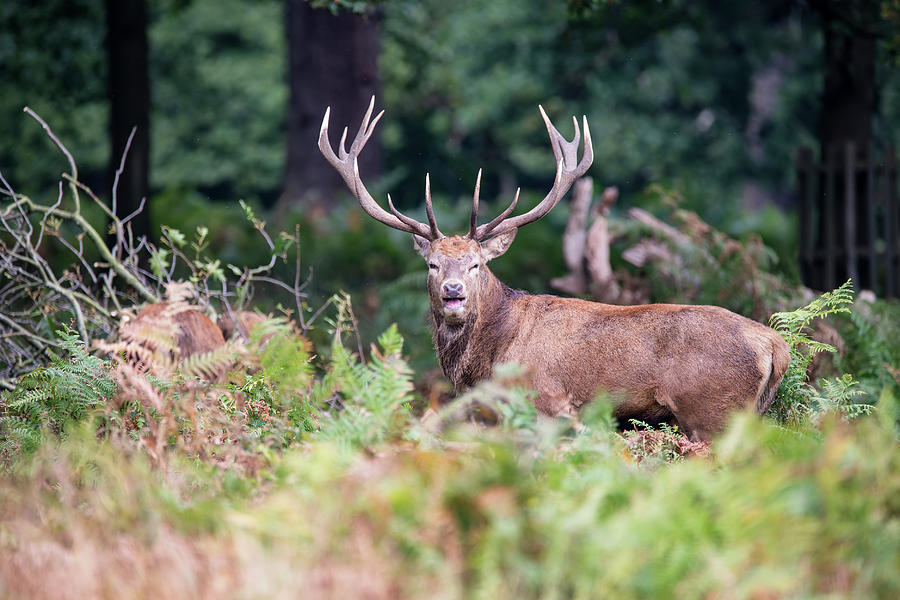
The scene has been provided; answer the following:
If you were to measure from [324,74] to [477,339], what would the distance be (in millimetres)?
9596

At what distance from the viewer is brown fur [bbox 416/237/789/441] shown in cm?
571

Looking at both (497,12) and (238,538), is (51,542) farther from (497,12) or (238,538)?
(497,12)

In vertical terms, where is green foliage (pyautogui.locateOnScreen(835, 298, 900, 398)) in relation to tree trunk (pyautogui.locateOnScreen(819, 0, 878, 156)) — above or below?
below

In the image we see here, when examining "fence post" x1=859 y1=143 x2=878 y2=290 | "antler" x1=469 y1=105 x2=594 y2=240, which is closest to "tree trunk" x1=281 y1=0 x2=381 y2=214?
"fence post" x1=859 y1=143 x2=878 y2=290

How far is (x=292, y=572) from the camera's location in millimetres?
3146

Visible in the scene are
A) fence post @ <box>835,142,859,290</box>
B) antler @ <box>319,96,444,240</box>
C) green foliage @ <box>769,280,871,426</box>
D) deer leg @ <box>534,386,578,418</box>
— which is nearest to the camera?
green foliage @ <box>769,280,871,426</box>

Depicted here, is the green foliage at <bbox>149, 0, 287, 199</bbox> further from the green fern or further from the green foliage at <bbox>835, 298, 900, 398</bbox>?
the green fern

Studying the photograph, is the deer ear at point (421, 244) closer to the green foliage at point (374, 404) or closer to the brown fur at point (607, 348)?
the brown fur at point (607, 348)

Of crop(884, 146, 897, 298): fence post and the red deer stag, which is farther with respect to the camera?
crop(884, 146, 897, 298): fence post

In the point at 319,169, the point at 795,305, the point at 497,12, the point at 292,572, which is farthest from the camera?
the point at 497,12

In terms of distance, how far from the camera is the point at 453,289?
6.06 meters

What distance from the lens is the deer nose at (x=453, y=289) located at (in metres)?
6.06

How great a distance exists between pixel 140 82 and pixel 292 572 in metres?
9.33

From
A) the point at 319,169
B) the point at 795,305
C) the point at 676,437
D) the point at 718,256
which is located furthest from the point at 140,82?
the point at 676,437
